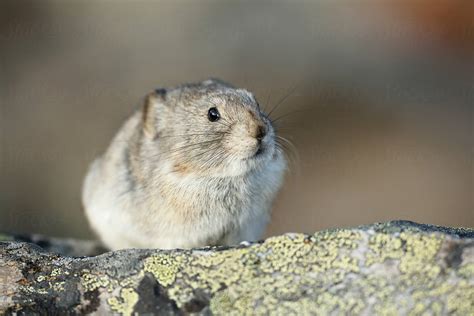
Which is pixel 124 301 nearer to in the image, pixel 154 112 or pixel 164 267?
pixel 164 267

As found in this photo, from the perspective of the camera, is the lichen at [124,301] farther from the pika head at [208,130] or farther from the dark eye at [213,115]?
the dark eye at [213,115]

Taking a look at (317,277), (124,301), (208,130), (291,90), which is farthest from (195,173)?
(291,90)

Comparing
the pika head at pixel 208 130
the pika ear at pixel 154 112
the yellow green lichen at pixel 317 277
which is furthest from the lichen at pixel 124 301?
the pika ear at pixel 154 112

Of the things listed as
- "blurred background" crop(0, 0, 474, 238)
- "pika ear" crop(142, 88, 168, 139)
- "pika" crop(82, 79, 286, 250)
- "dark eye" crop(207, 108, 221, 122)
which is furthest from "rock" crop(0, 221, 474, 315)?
"blurred background" crop(0, 0, 474, 238)

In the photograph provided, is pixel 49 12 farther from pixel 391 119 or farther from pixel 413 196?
pixel 413 196

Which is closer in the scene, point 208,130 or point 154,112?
point 208,130

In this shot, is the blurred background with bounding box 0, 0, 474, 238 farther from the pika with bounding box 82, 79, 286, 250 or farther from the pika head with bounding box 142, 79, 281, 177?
the pika head with bounding box 142, 79, 281, 177
